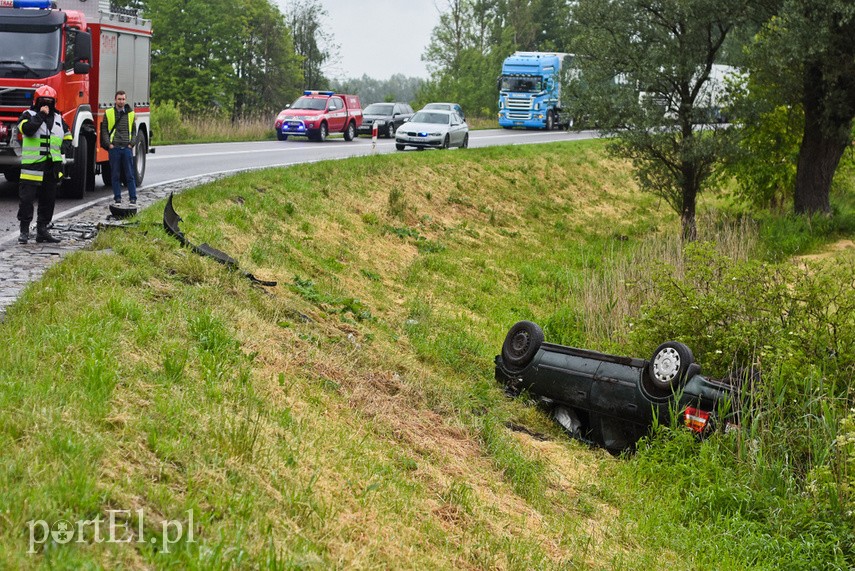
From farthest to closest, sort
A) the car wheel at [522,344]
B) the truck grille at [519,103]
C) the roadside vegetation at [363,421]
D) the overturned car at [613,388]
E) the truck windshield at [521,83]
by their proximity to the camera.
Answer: the truck grille at [519,103], the truck windshield at [521,83], the car wheel at [522,344], the overturned car at [613,388], the roadside vegetation at [363,421]

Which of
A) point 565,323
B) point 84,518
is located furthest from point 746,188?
point 84,518

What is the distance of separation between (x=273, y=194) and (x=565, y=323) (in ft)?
19.3

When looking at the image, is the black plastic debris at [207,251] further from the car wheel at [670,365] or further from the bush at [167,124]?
the bush at [167,124]

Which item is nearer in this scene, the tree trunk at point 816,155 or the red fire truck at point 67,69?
the red fire truck at point 67,69

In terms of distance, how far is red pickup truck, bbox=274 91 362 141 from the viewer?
116ft

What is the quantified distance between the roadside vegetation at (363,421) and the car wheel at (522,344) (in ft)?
1.45

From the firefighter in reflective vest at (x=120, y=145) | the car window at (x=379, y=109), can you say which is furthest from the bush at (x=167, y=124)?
the firefighter in reflective vest at (x=120, y=145)

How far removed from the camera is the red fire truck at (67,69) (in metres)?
15.1

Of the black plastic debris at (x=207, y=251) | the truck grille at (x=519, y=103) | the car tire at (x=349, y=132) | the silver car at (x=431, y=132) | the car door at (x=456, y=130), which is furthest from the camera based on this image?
the truck grille at (x=519, y=103)

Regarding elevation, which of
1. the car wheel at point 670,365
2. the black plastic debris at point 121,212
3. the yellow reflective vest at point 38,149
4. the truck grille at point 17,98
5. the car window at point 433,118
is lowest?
the car wheel at point 670,365

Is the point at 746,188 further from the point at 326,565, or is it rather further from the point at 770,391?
the point at 326,565

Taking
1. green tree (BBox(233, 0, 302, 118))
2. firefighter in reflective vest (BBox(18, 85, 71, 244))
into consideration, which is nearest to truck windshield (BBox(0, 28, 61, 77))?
firefighter in reflective vest (BBox(18, 85, 71, 244))

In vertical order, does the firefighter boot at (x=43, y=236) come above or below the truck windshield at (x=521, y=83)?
below

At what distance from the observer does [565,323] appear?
51.5 feet
